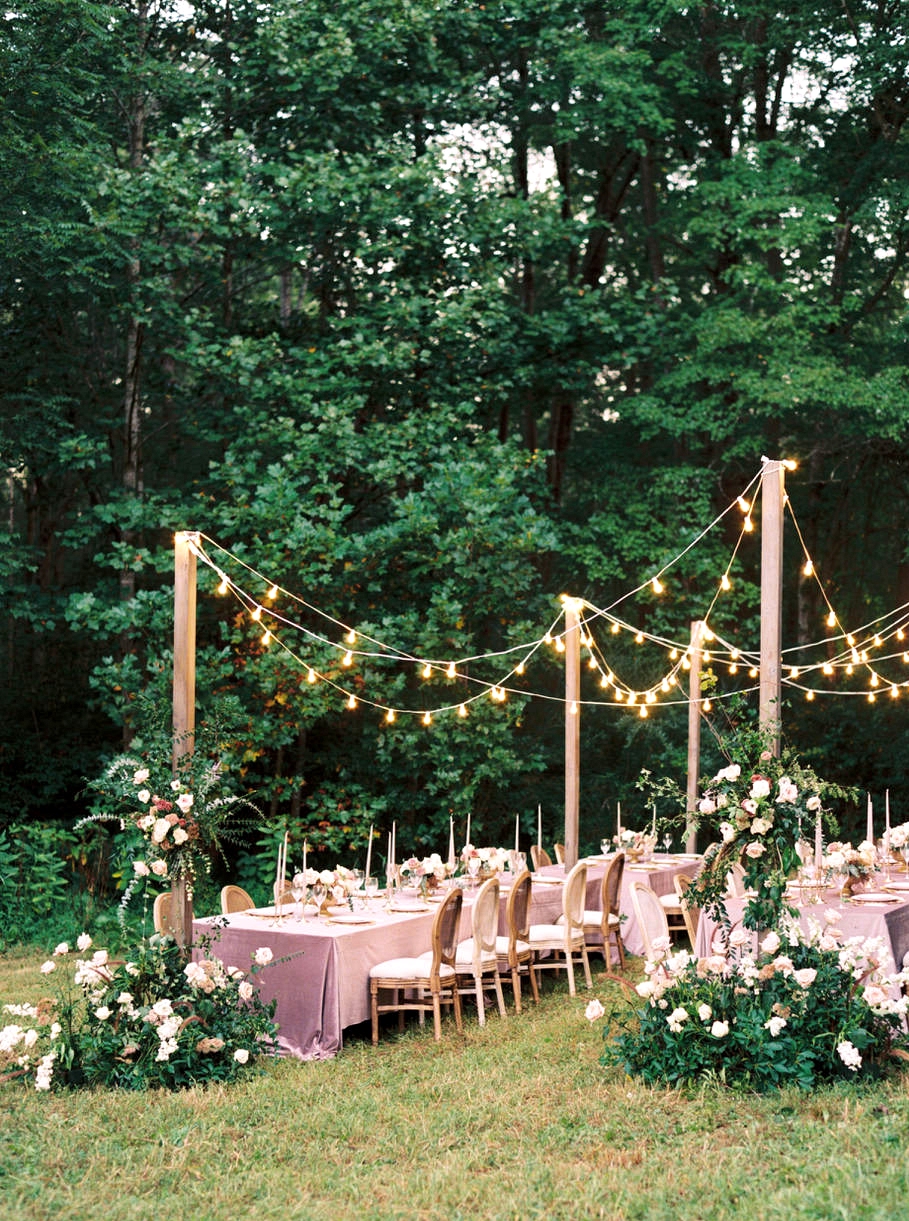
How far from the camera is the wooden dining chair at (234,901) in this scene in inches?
329

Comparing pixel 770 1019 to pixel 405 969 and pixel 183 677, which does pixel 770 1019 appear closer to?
pixel 405 969

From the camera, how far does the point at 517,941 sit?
8539 millimetres

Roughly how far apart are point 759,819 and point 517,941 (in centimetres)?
285

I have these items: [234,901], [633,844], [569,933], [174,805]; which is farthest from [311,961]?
[633,844]

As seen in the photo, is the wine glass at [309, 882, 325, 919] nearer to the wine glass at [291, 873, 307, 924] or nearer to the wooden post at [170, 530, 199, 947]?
→ the wine glass at [291, 873, 307, 924]

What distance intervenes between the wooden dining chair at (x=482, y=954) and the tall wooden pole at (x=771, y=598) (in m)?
2.09

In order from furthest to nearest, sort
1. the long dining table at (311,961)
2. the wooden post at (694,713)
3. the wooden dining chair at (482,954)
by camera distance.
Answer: the wooden post at (694,713), the wooden dining chair at (482,954), the long dining table at (311,961)

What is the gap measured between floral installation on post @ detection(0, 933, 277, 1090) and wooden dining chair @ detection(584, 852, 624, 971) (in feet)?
10.2

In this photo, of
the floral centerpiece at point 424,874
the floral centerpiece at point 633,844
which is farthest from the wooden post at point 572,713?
the floral centerpiece at point 424,874

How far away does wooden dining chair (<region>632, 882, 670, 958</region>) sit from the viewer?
7581mm

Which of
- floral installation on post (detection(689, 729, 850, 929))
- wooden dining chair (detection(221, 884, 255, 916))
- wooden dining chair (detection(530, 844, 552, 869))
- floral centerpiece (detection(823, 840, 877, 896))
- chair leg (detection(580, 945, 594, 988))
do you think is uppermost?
floral installation on post (detection(689, 729, 850, 929))

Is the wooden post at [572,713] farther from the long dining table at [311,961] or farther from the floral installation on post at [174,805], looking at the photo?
the floral installation on post at [174,805]

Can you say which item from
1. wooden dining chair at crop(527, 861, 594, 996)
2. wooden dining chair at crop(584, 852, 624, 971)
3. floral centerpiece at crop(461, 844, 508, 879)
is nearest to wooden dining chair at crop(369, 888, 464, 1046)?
wooden dining chair at crop(527, 861, 594, 996)

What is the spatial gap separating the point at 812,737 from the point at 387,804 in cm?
612
